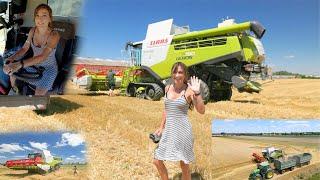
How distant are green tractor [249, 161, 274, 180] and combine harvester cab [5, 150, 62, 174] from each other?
1225 millimetres

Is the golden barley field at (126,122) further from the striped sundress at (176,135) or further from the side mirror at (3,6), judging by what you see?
the side mirror at (3,6)

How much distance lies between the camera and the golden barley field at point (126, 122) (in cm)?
331

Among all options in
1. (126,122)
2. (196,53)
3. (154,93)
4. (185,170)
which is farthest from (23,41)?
(185,170)

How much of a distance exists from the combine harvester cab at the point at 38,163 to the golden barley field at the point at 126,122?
0.25 meters

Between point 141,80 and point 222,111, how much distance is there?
98cm

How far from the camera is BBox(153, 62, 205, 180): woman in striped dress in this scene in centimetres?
263

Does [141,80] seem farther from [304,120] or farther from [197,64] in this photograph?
[304,120]

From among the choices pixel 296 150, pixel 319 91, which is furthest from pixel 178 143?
pixel 319 91

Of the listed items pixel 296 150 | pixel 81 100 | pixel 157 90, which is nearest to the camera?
pixel 296 150

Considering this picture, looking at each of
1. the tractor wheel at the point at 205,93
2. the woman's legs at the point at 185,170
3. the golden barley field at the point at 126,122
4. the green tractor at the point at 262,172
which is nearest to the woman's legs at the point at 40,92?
the golden barley field at the point at 126,122

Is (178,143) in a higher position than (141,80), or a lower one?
lower

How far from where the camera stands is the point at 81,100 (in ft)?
13.5

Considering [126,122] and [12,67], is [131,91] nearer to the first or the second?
[126,122]

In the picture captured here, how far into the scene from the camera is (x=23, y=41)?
3.78 m
